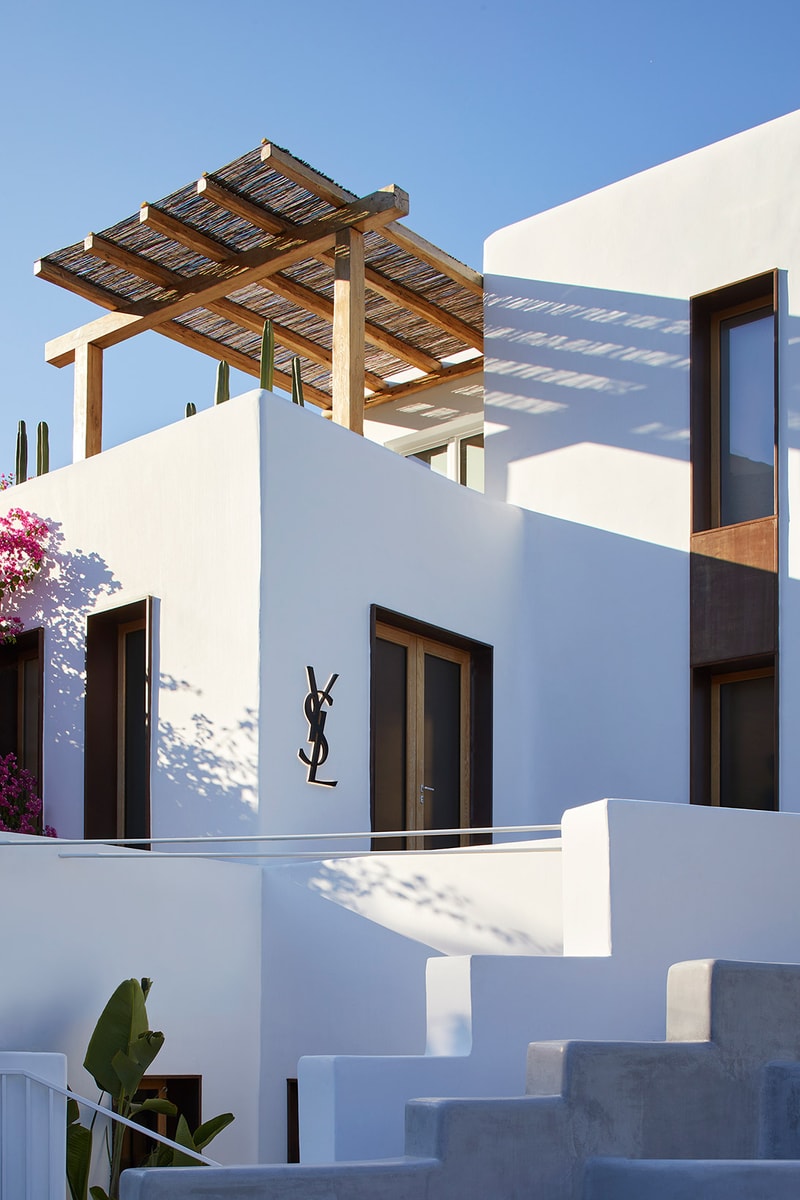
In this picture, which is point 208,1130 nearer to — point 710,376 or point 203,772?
point 203,772

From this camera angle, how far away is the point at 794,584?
11.3 m

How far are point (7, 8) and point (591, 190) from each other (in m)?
5.40

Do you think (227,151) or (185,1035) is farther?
(227,151)

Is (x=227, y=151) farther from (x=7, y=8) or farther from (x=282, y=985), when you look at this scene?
(x=282, y=985)

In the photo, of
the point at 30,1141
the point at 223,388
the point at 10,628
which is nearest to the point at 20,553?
the point at 10,628

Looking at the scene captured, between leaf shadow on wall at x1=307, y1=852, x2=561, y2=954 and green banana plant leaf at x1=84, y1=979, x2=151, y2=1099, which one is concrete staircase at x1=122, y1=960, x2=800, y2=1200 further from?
green banana plant leaf at x1=84, y1=979, x2=151, y2=1099

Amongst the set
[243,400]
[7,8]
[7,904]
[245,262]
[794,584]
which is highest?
[7,8]

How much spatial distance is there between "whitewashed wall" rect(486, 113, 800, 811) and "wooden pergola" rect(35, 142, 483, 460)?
3.50ft

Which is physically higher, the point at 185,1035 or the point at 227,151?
the point at 227,151

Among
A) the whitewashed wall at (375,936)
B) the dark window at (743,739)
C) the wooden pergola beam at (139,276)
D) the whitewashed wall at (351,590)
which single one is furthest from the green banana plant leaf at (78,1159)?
the wooden pergola beam at (139,276)

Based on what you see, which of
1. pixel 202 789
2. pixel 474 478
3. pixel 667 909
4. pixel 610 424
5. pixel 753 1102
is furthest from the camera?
pixel 474 478

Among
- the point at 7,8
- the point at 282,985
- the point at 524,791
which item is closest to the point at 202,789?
the point at 282,985

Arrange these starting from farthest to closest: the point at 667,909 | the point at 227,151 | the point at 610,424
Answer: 1. the point at 610,424
2. the point at 227,151
3. the point at 667,909

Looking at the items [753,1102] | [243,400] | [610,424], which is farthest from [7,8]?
[753,1102]
